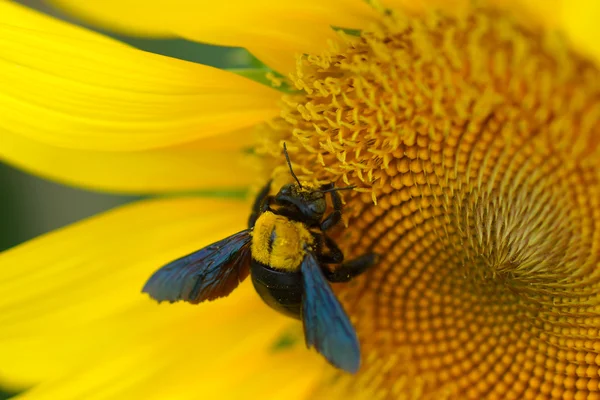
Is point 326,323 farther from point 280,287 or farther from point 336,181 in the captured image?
point 336,181

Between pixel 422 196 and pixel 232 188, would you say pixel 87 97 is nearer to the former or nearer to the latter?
pixel 232 188

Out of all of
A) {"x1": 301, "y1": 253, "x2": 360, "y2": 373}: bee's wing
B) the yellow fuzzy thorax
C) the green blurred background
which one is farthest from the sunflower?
the green blurred background

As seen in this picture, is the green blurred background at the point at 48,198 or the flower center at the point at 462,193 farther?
the green blurred background at the point at 48,198

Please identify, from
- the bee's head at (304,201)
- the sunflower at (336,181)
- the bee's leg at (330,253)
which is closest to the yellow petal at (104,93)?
the sunflower at (336,181)

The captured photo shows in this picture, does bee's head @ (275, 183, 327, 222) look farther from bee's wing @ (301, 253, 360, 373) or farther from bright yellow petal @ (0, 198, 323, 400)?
bright yellow petal @ (0, 198, 323, 400)

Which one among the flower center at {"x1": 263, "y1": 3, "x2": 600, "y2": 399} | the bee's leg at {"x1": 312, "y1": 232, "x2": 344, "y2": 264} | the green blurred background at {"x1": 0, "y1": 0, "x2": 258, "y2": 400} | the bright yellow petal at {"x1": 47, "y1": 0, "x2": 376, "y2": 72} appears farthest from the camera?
the green blurred background at {"x1": 0, "y1": 0, "x2": 258, "y2": 400}

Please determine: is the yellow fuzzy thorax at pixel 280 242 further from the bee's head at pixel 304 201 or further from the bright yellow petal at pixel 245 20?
the bright yellow petal at pixel 245 20

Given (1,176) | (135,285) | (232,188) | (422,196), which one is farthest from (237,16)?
(1,176)
